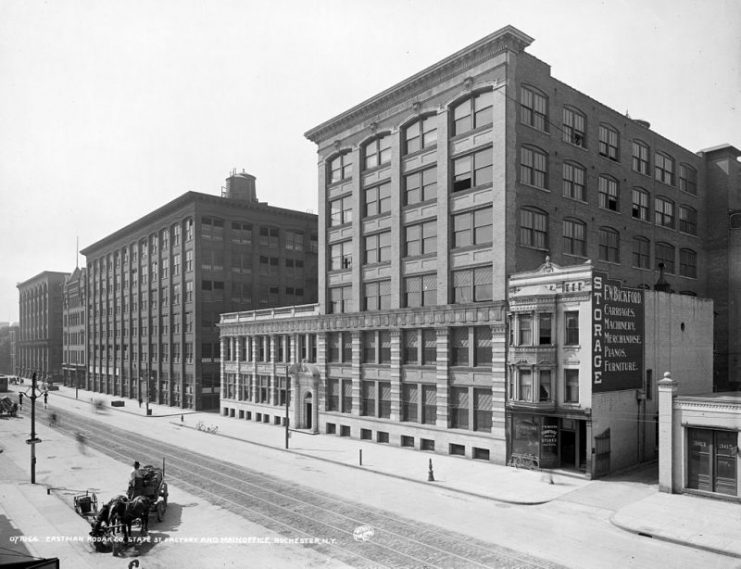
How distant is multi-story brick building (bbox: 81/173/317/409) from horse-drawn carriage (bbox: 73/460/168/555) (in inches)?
1797

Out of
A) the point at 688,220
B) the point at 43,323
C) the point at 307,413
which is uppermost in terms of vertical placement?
the point at 688,220

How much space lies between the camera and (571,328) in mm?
30828

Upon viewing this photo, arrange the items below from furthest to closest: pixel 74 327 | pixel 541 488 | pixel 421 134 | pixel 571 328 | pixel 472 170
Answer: pixel 74 327, pixel 421 134, pixel 472 170, pixel 571 328, pixel 541 488

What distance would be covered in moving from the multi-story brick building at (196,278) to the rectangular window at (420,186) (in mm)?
35375

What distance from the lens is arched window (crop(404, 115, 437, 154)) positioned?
39.9m

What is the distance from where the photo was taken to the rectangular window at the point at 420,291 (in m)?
39.4

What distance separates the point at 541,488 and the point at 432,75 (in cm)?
2792

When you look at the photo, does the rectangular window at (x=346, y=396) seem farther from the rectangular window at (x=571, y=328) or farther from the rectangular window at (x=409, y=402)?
the rectangular window at (x=571, y=328)

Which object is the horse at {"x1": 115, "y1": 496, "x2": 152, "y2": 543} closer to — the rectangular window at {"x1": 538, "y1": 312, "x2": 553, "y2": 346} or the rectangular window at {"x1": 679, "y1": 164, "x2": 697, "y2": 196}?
the rectangular window at {"x1": 538, "y1": 312, "x2": 553, "y2": 346}

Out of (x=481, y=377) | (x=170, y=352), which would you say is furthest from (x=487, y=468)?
(x=170, y=352)

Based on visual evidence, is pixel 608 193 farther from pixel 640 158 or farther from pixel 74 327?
pixel 74 327

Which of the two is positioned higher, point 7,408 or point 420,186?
point 420,186

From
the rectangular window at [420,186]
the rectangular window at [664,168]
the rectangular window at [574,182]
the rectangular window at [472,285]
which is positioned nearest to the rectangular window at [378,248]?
the rectangular window at [420,186]

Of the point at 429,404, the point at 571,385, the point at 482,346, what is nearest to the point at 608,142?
the point at 482,346
